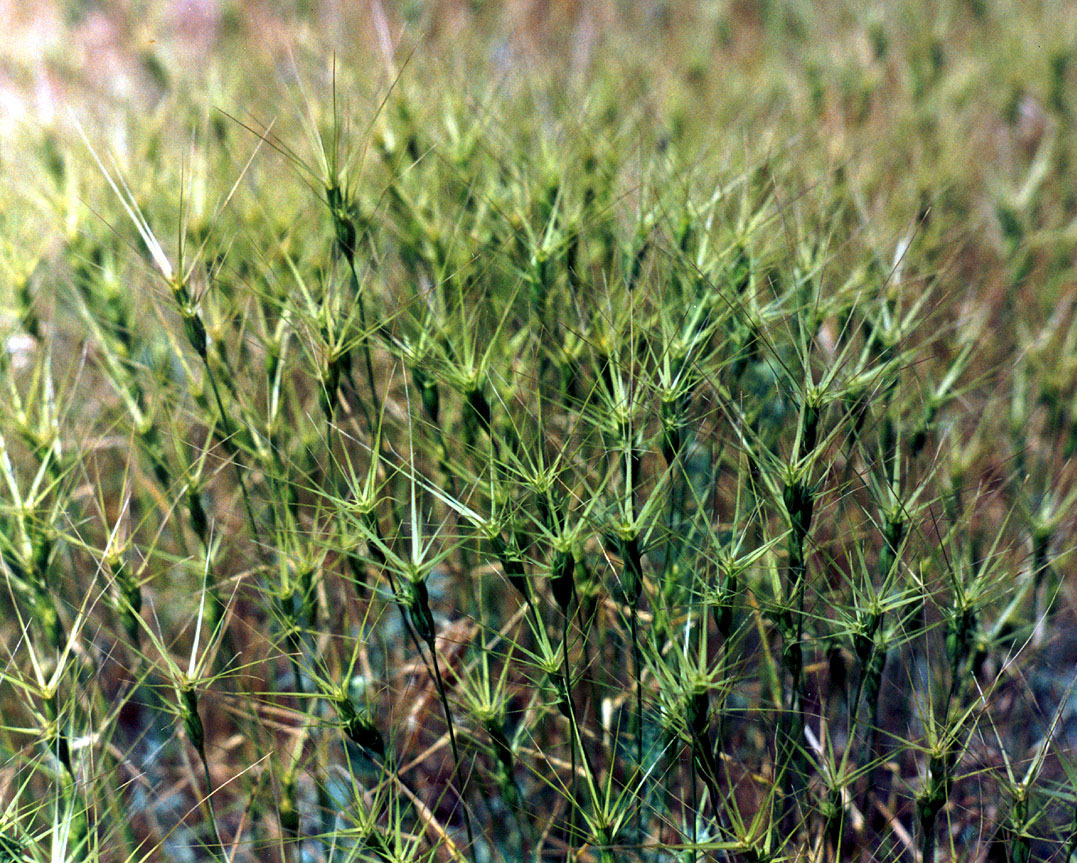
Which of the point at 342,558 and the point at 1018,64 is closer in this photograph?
the point at 342,558

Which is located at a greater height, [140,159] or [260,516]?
[140,159]

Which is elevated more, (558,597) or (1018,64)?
(1018,64)

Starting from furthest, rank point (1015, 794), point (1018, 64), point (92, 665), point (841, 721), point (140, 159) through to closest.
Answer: point (1018, 64), point (140, 159), point (841, 721), point (92, 665), point (1015, 794)

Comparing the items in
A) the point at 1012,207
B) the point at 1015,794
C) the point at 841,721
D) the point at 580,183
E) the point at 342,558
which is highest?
the point at 580,183

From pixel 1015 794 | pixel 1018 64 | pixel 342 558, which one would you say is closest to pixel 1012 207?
pixel 1018 64

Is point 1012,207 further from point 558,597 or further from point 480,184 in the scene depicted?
point 558,597

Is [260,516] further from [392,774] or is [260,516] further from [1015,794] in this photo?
[1015,794]

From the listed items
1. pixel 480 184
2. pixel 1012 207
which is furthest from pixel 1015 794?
pixel 1012 207

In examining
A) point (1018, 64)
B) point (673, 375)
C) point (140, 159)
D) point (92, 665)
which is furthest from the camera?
point (1018, 64)

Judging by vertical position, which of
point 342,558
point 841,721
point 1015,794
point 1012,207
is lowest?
point 841,721
